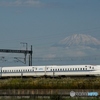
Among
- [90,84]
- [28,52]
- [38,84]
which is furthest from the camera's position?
[28,52]

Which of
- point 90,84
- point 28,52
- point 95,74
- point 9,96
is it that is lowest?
point 9,96

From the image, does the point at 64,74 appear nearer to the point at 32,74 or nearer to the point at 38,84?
the point at 32,74

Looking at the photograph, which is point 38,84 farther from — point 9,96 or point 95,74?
point 9,96

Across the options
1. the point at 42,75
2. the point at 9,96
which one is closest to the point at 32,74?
the point at 42,75

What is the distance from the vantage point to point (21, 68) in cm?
7562

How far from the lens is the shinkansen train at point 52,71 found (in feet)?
226

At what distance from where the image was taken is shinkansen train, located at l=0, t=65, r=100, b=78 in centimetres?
6900

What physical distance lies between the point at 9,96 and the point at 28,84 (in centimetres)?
2397

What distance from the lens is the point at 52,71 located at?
71.2 metres

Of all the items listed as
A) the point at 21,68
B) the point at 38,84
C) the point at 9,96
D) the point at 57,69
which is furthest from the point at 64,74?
the point at 9,96

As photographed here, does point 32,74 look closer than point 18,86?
No

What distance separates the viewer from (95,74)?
6875 centimetres

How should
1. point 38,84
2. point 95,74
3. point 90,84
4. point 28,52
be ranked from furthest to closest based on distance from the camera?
point 28,52 < point 95,74 < point 38,84 < point 90,84

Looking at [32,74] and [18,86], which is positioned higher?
[32,74]
